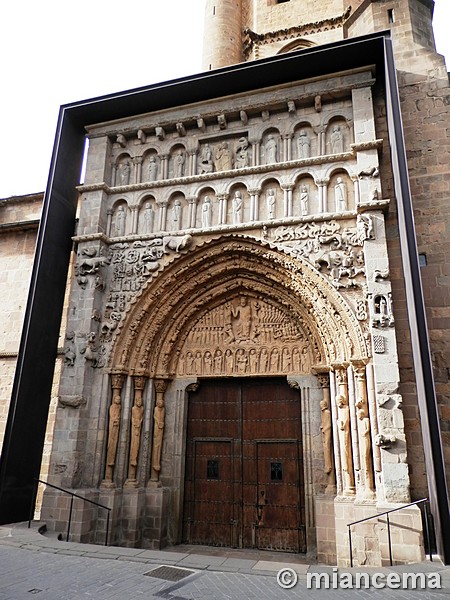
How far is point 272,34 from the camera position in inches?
599

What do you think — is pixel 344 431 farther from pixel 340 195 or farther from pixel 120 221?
pixel 120 221

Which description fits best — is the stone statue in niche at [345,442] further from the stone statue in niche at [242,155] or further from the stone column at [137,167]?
the stone column at [137,167]

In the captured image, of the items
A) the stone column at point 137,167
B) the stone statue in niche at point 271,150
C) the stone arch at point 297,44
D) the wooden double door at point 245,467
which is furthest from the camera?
the stone arch at point 297,44

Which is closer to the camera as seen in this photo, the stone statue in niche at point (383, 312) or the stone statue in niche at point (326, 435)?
the stone statue in niche at point (383, 312)

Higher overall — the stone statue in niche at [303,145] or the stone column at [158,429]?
the stone statue in niche at [303,145]

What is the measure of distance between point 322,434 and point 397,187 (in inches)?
186

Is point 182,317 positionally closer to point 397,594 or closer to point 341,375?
point 341,375

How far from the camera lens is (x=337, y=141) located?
9.62 m

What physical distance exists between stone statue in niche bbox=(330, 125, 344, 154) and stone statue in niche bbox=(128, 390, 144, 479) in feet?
21.7

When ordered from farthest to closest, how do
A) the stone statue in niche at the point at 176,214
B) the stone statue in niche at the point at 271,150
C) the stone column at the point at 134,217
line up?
the stone column at the point at 134,217 → the stone statue in niche at the point at 176,214 → the stone statue in niche at the point at 271,150

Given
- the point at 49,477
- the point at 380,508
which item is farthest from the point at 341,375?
the point at 49,477

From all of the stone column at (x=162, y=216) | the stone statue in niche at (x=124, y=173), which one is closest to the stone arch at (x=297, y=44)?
the stone statue in niche at (x=124, y=173)

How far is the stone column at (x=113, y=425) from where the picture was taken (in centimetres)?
901

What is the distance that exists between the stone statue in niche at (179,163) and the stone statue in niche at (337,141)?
3.46 metres
